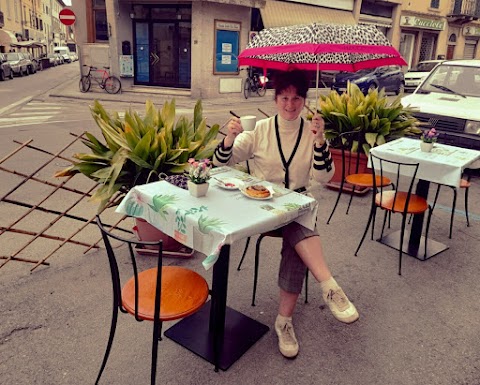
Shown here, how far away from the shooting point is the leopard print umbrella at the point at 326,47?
2.91 meters

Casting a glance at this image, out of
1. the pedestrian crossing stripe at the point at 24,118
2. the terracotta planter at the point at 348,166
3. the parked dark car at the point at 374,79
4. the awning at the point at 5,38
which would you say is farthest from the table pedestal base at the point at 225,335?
the awning at the point at 5,38

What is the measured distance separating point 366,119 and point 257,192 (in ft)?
13.0

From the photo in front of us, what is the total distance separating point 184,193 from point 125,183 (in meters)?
1.35

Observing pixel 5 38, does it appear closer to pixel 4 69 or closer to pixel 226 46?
pixel 4 69

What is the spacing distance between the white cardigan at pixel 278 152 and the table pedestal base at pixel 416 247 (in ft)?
6.33

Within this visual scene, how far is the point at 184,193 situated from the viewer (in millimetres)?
2873

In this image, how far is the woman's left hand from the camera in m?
3.04

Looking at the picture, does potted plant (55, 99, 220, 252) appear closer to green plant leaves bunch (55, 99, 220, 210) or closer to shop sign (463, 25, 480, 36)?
green plant leaves bunch (55, 99, 220, 210)

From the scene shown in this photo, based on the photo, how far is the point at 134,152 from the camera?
3.87 metres

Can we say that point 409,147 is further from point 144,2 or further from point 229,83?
point 144,2

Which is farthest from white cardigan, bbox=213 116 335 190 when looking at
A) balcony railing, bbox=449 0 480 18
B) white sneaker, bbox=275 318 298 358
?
balcony railing, bbox=449 0 480 18

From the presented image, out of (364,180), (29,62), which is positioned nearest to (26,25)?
(29,62)

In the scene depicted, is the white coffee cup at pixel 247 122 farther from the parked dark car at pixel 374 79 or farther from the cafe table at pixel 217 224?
the parked dark car at pixel 374 79

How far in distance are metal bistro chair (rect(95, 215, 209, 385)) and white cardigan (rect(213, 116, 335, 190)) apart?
104 cm
